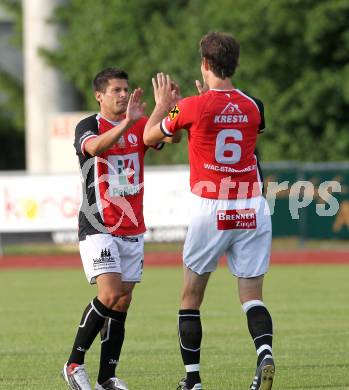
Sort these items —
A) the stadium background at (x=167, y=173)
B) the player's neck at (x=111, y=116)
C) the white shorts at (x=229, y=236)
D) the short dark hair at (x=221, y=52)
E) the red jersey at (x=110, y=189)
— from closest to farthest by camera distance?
the short dark hair at (x=221, y=52), the white shorts at (x=229, y=236), the red jersey at (x=110, y=189), the player's neck at (x=111, y=116), the stadium background at (x=167, y=173)

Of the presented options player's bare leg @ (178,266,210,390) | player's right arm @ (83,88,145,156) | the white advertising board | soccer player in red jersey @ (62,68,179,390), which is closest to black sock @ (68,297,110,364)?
soccer player in red jersey @ (62,68,179,390)

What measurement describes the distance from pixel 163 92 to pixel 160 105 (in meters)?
0.10

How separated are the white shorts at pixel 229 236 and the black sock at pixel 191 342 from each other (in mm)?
349

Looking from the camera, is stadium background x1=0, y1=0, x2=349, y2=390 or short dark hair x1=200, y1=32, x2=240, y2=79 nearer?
short dark hair x1=200, y1=32, x2=240, y2=79

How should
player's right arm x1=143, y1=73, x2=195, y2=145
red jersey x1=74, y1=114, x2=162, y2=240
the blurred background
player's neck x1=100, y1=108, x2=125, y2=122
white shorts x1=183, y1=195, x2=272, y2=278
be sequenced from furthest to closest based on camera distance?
the blurred background
player's neck x1=100, y1=108, x2=125, y2=122
red jersey x1=74, y1=114, x2=162, y2=240
white shorts x1=183, y1=195, x2=272, y2=278
player's right arm x1=143, y1=73, x2=195, y2=145

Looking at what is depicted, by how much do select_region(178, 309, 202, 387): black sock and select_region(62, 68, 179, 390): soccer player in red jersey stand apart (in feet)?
2.17

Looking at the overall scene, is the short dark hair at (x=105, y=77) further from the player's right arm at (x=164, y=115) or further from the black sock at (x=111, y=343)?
the black sock at (x=111, y=343)

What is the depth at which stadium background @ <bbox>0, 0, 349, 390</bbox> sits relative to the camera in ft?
34.3

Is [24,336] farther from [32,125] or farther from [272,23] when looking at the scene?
[32,125]

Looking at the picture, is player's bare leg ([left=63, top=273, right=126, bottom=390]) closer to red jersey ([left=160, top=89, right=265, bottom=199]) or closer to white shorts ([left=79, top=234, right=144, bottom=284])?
white shorts ([left=79, top=234, right=144, bottom=284])

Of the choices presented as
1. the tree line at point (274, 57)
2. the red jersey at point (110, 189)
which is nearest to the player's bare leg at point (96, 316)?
the red jersey at point (110, 189)

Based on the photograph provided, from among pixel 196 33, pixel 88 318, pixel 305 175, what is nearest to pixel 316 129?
pixel 196 33

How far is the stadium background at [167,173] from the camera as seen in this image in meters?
10.5

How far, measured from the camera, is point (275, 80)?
2986cm
